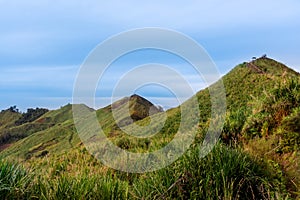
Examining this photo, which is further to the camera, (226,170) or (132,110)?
(132,110)

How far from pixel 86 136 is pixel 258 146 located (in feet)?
43.0

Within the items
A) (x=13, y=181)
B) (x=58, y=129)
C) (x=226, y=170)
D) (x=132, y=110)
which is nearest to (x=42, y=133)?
(x=58, y=129)

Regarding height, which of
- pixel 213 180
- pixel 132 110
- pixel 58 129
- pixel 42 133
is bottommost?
pixel 213 180

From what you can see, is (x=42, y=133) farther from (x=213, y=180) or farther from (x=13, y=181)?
(x=213, y=180)

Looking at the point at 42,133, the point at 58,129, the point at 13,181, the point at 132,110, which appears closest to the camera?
the point at 13,181

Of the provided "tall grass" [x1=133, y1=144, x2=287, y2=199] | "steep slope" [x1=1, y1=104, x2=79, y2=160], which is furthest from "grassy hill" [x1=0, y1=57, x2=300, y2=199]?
"steep slope" [x1=1, y1=104, x2=79, y2=160]

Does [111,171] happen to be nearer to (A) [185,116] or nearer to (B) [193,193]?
(B) [193,193]

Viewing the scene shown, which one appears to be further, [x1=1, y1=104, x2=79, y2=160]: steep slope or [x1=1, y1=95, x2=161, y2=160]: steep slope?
[x1=1, y1=104, x2=79, y2=160]: steep slope

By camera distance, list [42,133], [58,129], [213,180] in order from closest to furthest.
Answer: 1. [213,180]
2. [58,129]
3. [42,133]

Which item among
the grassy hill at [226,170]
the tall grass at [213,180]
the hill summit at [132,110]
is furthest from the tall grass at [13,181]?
the hill summit at [132,110]

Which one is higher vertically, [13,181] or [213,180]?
[13,181]

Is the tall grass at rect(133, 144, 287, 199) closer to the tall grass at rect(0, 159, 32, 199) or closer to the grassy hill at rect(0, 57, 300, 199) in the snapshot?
the grassy hill at rect(0, 57, 300, 199)

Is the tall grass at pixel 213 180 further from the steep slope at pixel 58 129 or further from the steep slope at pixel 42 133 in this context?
the steep slope at pixel 42 133

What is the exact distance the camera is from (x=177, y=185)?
706cm
